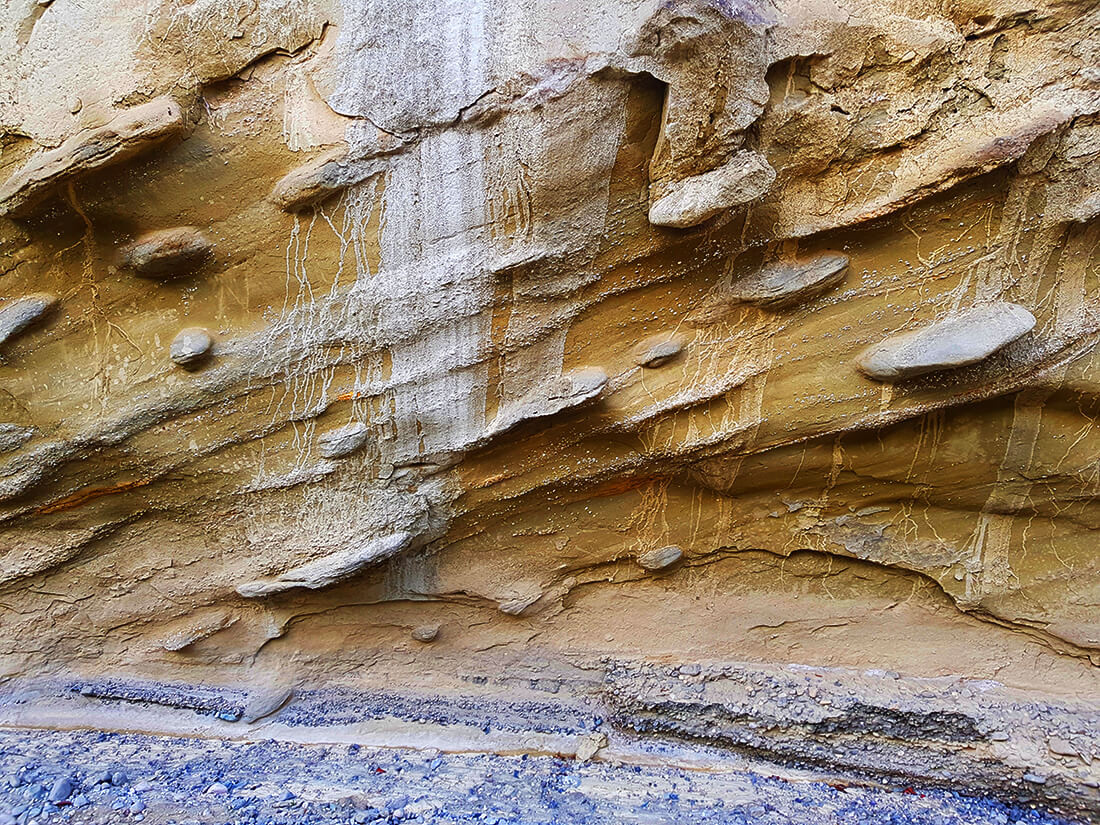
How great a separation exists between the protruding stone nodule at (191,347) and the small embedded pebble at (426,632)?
166 centimetres

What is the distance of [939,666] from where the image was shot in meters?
3.15

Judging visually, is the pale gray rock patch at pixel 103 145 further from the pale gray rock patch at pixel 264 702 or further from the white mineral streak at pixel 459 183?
the pale gray rock patch at pixel 264 702

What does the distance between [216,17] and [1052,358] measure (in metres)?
3.47

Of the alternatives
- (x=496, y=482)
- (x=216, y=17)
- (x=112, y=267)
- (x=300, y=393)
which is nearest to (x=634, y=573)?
(x=496, y=482)

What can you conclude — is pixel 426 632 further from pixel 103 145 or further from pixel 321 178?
pixel 103 145

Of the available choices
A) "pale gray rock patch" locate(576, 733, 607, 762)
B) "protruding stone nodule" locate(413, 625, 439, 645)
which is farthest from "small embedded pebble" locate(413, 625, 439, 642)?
"pale gray rock patch" locate(576, 733, 607, 762)

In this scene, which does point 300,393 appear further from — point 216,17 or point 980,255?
point 980,255

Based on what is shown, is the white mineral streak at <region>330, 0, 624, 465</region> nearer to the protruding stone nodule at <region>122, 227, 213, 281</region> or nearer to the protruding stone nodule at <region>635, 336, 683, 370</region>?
the protruding stone nodule at <region>635, 336, 683, 370</region>

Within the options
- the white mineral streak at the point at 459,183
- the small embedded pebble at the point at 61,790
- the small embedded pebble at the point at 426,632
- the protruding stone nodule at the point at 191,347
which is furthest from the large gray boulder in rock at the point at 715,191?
the small embedded pebble at the point at 61,790

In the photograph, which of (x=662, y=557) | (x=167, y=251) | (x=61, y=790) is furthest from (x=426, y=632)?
(x=167, y=251)

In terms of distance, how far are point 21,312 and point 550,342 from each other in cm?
215

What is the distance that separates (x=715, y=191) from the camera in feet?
7.78

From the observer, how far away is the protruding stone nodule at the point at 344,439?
287 cm

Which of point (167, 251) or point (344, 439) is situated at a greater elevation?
point (167, 251)
